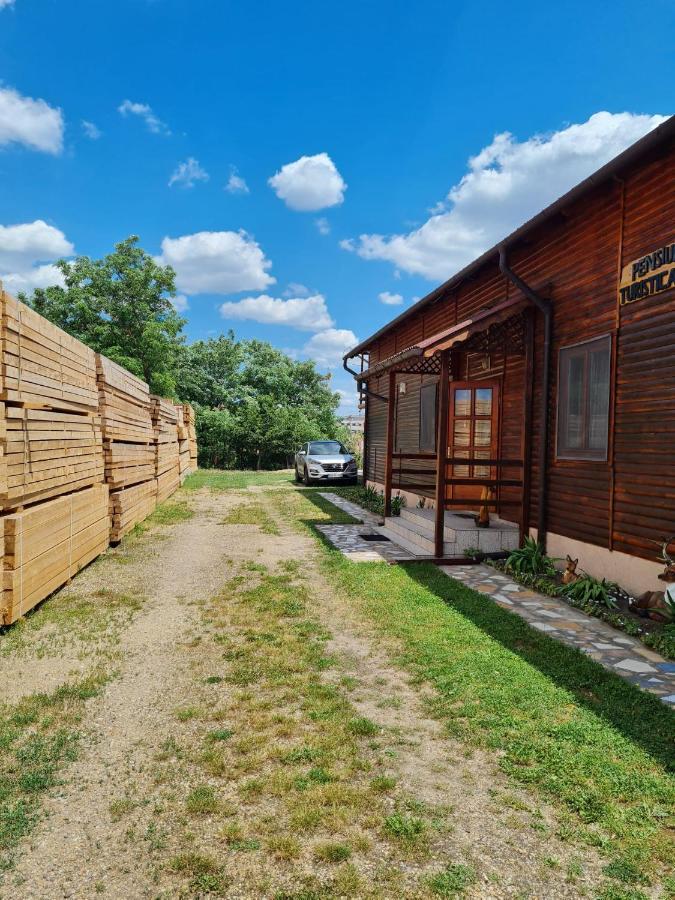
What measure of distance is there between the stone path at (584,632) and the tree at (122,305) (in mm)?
24931

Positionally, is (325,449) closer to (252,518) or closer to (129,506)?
(252,518)

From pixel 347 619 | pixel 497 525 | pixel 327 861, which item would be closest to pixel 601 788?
pixel 327 861

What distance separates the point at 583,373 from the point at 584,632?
10.1ft

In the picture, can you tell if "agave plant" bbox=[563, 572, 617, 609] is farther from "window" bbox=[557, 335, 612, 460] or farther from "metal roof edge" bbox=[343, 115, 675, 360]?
"metal roof edge" bbox=[343, 115, 675, 360]

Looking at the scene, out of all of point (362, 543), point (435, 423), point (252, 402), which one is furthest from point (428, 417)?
point (252, 402)

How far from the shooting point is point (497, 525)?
775 cm

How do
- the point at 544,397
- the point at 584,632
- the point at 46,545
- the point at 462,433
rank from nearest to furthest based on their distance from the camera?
1. the point at 584,632
2. the point at 46,545
3. the point at 544,397
4. the point at 462,433

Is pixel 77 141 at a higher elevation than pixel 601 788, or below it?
higher

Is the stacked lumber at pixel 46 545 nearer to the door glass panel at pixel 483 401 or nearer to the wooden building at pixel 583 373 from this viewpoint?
the wooden building at pixel 583 373

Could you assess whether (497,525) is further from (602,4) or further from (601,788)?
(602,4)

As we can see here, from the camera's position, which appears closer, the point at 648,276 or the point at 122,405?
the point at 648,276

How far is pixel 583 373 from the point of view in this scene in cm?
607

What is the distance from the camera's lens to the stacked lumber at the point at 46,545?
4371 millimetres

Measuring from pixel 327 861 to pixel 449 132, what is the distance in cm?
1394
